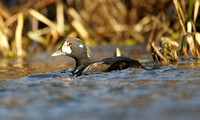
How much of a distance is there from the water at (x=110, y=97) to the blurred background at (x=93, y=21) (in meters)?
6.61

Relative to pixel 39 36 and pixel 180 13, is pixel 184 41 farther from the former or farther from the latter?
pixel 39 36

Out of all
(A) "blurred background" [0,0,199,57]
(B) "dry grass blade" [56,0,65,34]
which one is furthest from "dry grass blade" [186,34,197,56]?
(B) "dry grass blade" [56,0,65,34]

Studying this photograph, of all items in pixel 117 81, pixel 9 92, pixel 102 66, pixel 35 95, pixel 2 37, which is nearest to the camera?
pixel 35 95

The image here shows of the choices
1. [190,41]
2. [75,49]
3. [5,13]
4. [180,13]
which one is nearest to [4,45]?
[5,13]

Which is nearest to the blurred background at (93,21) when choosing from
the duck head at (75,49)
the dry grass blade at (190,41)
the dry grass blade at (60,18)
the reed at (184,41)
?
the dry grass blade at (60,18)

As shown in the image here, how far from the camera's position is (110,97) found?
3.65 metres

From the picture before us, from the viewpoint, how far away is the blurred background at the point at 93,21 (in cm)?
1168

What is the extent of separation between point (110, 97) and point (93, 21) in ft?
32.9

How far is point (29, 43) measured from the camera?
505 inches

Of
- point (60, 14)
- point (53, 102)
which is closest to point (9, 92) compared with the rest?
point (53, 102)

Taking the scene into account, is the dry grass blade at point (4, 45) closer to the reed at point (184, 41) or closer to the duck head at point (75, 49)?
the duck head at point (75, 49)

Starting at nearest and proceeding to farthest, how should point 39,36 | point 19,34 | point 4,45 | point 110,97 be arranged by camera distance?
point 110,97
point 4,45
point 19,34
point 39,36

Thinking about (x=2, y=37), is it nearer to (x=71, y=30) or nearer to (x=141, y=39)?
(x=71, y=30)

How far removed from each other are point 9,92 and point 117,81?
1421 mm
